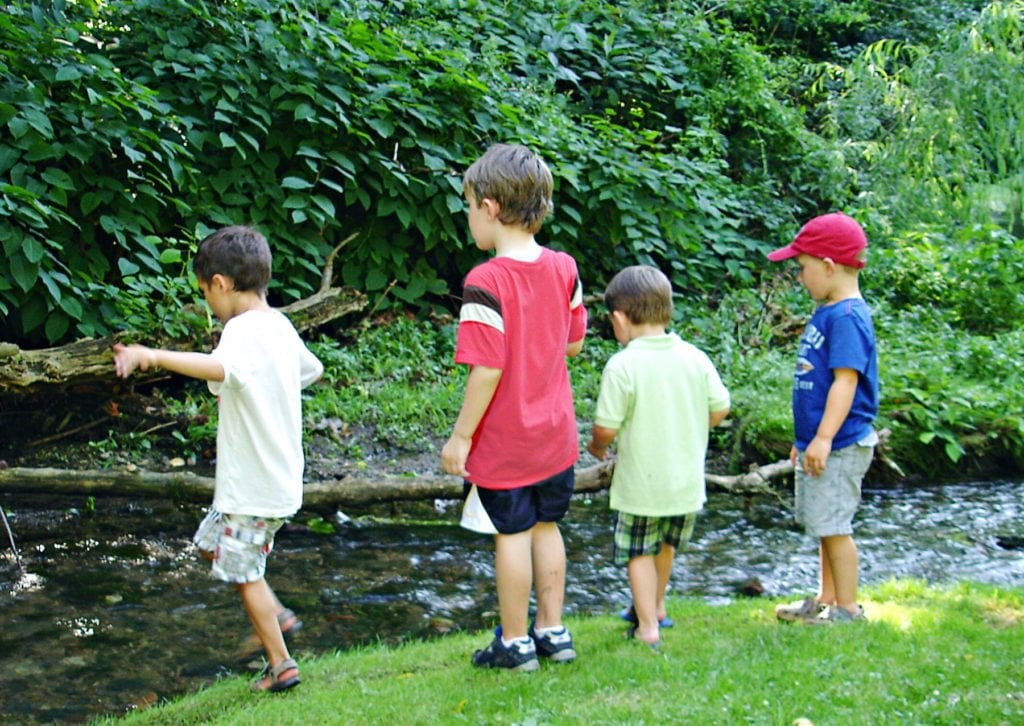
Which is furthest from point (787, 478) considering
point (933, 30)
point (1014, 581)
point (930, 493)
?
point (933, 30)

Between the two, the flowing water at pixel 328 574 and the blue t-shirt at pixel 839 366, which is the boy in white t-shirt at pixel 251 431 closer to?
the flowing water at pixel 328 574

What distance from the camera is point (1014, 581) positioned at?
5371mm

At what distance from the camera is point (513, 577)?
3555 mm

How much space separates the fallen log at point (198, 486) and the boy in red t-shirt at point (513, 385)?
→ 239 cm

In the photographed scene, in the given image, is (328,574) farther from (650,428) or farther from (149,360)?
(149,360)

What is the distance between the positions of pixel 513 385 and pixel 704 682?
113 centimetres

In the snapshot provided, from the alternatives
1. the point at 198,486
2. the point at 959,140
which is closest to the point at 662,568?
the point at 198,486

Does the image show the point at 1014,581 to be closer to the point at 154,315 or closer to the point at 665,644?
the point at 665,644

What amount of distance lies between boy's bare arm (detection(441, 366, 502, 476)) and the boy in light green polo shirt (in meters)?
0.54

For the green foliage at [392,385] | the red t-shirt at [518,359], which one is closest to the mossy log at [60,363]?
the green foliage at [392,385]

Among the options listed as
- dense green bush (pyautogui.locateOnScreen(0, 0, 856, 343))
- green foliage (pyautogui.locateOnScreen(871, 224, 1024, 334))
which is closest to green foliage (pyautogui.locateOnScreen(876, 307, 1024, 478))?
green foliage (pyautogui.locateOnScreen(871, 224, 1024, 334))

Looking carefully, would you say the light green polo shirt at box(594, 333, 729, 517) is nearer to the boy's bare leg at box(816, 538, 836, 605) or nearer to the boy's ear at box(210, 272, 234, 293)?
the boy's bare leg at box(816, 538, 836, 605)

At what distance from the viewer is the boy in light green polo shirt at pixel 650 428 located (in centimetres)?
386

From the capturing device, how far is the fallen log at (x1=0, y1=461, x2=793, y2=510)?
5.68 m
